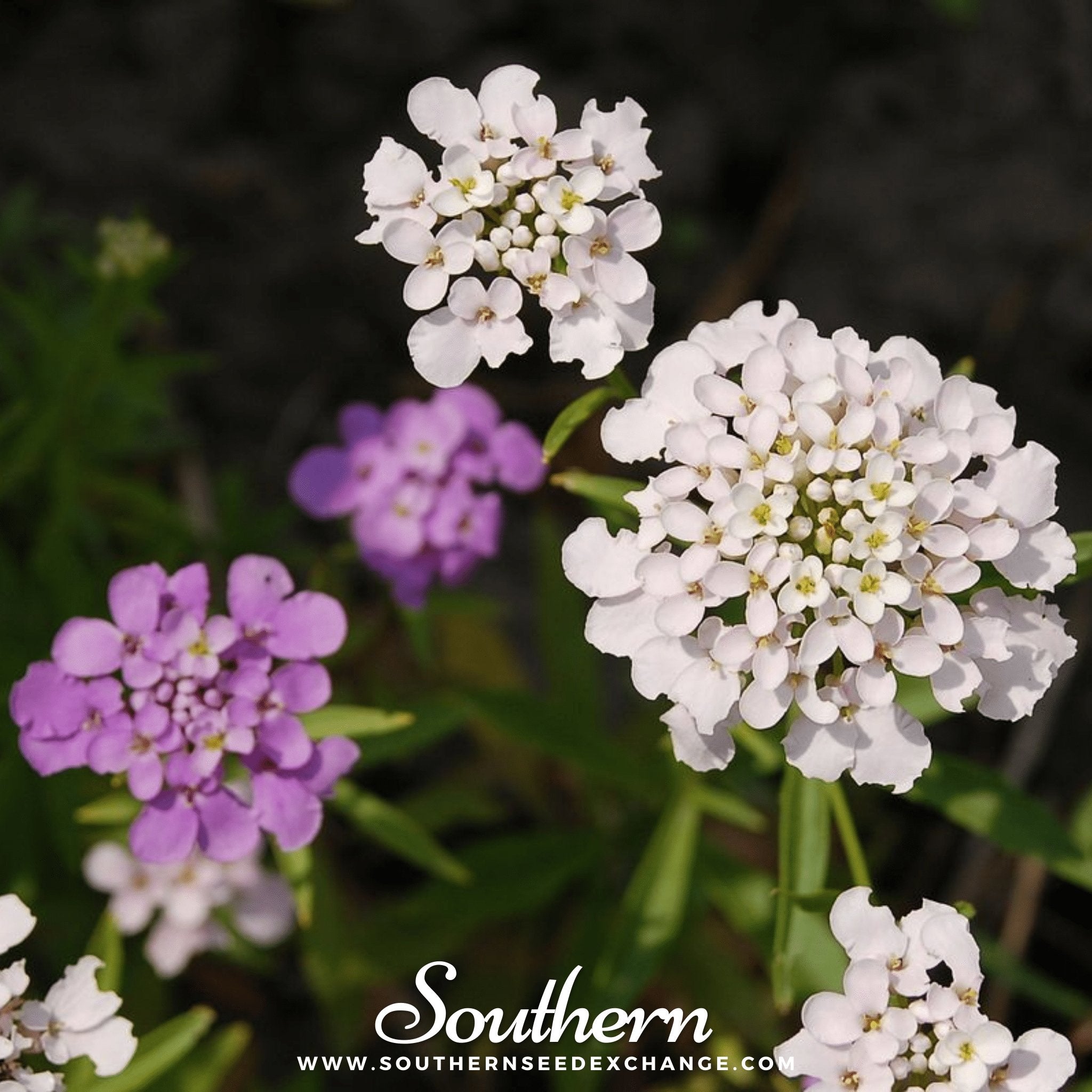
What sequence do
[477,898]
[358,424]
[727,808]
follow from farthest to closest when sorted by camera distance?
1. [358,424]
2. [477,898]
3. [727,808]

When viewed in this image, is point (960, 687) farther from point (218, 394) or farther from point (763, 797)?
point (218, 394)

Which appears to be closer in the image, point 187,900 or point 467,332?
point 467,332

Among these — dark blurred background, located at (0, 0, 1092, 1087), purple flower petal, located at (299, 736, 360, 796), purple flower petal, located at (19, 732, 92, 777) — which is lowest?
purple flower petal, located at (19, 732, 92, 777)

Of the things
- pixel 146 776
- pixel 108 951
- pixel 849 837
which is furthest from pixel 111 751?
pixel 849 837

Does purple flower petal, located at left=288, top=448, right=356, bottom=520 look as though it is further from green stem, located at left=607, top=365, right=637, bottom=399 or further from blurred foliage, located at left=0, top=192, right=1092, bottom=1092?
green stem, located at left=607, top=365, right=637, bottom=399

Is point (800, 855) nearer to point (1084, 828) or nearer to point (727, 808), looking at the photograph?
point (727, 808)

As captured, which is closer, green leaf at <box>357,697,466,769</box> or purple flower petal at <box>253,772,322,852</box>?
purple flower petal at <box>253,772,322,852</box>

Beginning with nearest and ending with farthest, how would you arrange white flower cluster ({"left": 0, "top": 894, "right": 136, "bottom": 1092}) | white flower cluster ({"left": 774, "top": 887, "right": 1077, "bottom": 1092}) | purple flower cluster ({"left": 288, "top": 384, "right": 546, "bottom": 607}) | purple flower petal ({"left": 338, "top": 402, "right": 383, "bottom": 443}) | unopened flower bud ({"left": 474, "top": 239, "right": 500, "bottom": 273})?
white flower cluster ({"left": 774, "top": 887, "right": 1077, "bottom": 1092}) → white flower cluster ({"left": 0, "top": 894, "right": 136, "bottom": 1092}) → unopened flower bud ({"left": 474, "top": 239, "right": 500, "bottom": 273}) → purple flower cluster ({"left": 288, "top": 384, "right": 546, "bottom": 607}) → purple flower petal ({"left": 338, "top": 402, "right": 383, "bottom": 443})

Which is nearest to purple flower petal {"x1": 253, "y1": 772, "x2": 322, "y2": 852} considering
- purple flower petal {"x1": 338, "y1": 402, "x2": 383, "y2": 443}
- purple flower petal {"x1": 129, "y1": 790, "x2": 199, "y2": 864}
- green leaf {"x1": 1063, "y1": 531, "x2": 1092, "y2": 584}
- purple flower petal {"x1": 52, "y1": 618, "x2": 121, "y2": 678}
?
purple flower petal {"x1": 129, "y1": 790, "x2": 199, "y2": 864}
